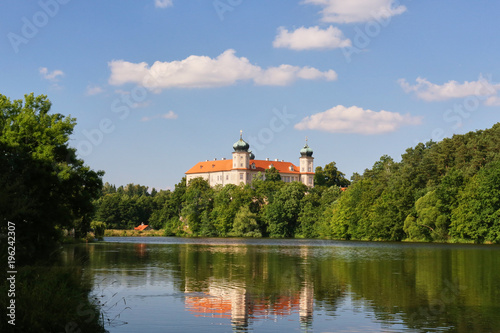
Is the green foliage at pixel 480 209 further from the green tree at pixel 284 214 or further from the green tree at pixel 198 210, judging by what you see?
the green tree at pixel 198 210

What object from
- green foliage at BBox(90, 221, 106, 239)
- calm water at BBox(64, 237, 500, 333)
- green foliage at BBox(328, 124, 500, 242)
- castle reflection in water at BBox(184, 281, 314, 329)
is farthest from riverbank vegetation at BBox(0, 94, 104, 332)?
green foliage at BBox(328, 124, 500, 242)

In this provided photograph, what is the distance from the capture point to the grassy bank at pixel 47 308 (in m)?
14.6

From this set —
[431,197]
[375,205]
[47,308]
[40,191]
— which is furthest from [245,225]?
[47,308]

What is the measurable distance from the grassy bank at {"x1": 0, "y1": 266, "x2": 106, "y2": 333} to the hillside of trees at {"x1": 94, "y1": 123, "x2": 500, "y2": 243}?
2887 inches

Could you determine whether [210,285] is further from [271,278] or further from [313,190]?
[313,190]

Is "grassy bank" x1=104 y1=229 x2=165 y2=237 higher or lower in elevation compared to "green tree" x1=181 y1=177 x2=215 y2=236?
A: lower

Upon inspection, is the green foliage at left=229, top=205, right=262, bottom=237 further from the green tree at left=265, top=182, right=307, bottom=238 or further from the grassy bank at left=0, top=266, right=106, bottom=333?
the grassy bank at left=0, top=266, right=106, bottom=333

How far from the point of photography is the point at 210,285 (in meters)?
29.0

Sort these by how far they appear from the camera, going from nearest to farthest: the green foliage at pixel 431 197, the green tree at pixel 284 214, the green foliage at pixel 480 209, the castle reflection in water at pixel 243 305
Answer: the castle reflection in water at pixel 243 305
the green foliage at pixel 480 209
the green foliage at pixel 431 197
the green tree at pixel 284 214

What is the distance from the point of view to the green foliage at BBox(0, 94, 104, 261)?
3644cm

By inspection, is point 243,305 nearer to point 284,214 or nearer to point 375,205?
point 375,205

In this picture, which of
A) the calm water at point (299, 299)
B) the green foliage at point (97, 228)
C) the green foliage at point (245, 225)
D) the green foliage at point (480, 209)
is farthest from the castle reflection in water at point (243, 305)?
the green foliage at point (245, 225)

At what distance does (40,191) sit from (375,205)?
78.0m

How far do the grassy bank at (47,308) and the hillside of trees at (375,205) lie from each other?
7334 cm
